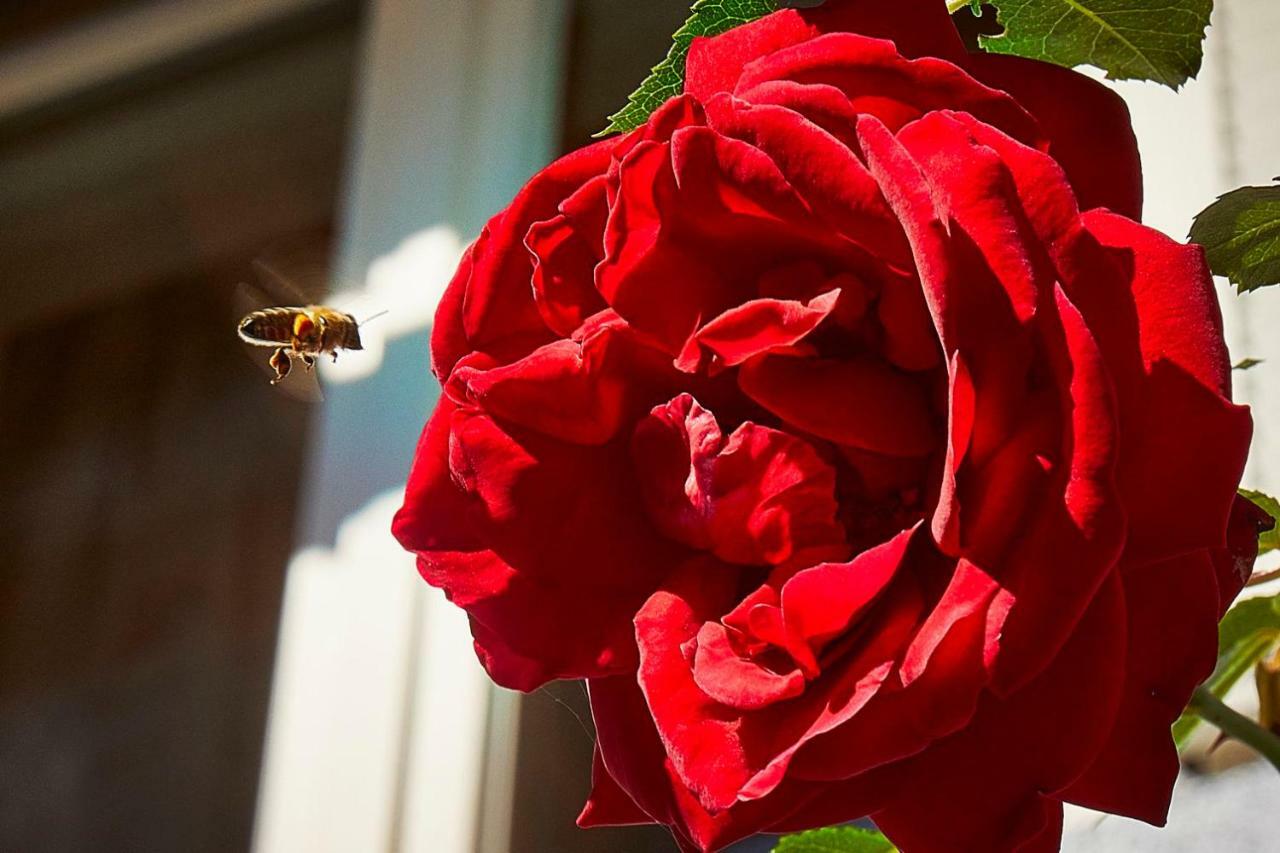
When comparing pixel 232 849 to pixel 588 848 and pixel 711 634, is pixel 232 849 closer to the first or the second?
pixel 588 848

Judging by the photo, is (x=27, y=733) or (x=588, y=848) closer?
(x=588, y=848)

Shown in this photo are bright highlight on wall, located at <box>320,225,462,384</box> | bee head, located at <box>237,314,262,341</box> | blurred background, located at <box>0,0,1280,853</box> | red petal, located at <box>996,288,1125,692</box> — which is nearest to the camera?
red petal, located at <box>996,288,1125,692</box>

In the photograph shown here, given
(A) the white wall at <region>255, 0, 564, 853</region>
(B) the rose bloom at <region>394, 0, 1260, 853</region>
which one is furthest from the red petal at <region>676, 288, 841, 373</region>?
(A) the white wall at <region>255, 0, 564, 853</region>

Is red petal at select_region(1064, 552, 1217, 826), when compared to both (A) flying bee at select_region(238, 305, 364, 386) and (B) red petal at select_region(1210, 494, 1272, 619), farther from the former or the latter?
(A) flying bee at select_region(238, 305, 364, 386)

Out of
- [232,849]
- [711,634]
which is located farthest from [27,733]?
[711,634]

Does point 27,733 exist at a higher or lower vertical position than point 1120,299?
lower

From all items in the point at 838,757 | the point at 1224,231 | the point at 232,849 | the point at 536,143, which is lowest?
the point at 232,849
